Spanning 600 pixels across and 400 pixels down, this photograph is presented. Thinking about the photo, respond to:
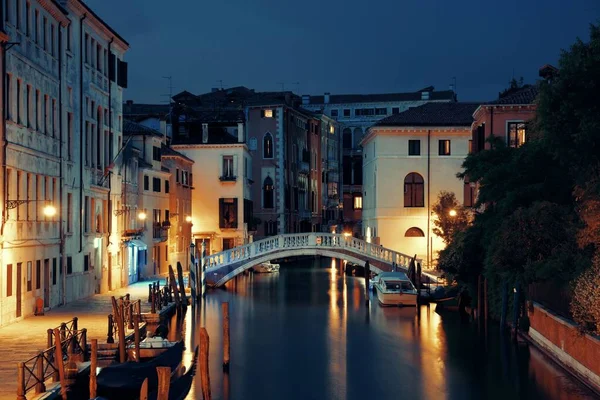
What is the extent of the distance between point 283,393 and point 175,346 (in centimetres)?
272

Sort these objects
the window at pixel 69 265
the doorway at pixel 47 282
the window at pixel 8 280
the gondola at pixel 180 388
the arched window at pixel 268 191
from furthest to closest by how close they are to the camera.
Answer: the arched window at pixel 268 191 → the window at pixel 69 265 → the doorway at pixel 47 282 → the window at pixel 8 280 → the gondola at pixel 180 388

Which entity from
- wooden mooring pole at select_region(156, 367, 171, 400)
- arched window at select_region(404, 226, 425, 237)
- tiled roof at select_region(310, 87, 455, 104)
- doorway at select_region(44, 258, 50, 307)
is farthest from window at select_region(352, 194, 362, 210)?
wooden mooring pole at select_region(156, 367, 171, 400)

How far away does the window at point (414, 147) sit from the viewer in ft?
147

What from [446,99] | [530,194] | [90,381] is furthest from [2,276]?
[446,99]

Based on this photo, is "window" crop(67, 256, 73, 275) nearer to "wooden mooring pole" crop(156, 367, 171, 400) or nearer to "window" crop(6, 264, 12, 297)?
"window" crop(6, 264, 12, 297)

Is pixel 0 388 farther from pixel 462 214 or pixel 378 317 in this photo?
pixel 462 214

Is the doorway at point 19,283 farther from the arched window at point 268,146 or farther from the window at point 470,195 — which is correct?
the arched window at point 268,146

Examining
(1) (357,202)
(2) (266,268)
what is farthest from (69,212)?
(1) (357,202)

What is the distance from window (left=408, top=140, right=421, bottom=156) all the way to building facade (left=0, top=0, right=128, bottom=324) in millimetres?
15445

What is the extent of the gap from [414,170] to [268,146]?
14688 mm

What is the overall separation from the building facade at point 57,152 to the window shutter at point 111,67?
1.2 inches

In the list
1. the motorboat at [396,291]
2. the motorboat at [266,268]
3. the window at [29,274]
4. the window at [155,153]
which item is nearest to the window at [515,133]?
the motorboat at [396,291]

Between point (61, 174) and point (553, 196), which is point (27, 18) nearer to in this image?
point (61, 174)

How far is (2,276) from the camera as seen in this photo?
2091 centimetres
